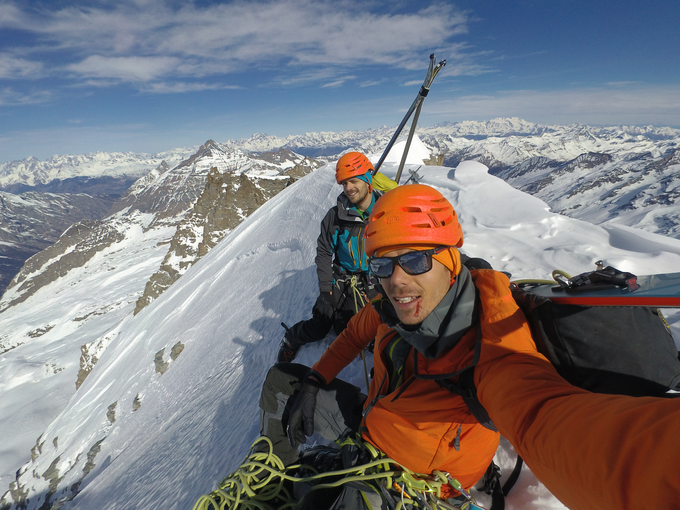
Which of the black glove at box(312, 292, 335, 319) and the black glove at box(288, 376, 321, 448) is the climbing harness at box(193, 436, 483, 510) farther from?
the black glove at box(312, 292, 335, 319)

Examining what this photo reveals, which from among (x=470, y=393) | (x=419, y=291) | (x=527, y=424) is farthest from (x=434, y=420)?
(x=419, y=291)

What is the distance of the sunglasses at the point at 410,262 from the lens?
6.16 feet

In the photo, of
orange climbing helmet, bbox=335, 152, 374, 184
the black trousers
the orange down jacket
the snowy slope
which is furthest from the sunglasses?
orange climbing helmet, bbox=335, 152, 374, 184

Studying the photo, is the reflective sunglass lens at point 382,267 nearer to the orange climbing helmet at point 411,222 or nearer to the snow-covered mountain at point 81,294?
the orange climbing helmet at point 411,222

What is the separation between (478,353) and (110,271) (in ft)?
573

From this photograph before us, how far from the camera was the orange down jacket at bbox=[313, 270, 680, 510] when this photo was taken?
2.61 feet

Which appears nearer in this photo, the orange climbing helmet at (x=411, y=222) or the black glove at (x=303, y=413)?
the orange climbing helmet at (x=411, y=222)

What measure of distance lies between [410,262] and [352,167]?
355 cm

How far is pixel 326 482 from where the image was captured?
2.47m

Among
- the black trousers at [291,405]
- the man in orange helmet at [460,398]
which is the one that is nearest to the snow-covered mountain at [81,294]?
the black trousers at [291,405]

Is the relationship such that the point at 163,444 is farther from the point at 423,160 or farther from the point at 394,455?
the point at 423,160

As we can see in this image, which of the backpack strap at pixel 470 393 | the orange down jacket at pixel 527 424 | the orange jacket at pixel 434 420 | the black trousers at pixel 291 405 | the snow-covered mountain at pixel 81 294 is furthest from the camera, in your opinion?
the snow-covered mountain at pixel 81 294

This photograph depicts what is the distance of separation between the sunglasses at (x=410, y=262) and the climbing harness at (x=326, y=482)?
131cm

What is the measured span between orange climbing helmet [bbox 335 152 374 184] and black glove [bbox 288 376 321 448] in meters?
3.45
